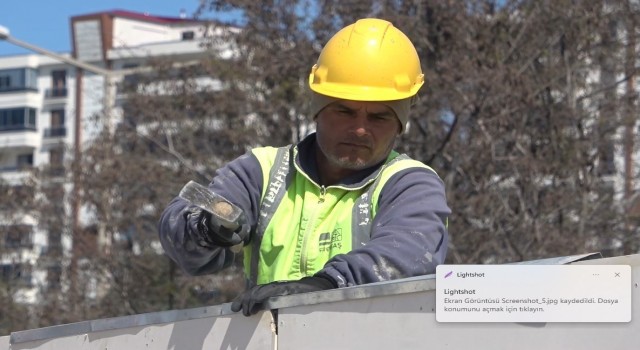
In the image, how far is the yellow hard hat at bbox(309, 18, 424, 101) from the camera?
4043mm

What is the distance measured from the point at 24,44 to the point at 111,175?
2.52m

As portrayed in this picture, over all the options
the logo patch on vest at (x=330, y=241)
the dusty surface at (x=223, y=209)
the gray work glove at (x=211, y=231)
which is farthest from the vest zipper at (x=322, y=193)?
the dusty surface at (x=223, y=209)

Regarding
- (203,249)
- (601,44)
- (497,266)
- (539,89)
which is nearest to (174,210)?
(203,249)

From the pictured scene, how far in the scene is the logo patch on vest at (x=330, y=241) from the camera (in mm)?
3924

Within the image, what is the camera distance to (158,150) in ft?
60.8

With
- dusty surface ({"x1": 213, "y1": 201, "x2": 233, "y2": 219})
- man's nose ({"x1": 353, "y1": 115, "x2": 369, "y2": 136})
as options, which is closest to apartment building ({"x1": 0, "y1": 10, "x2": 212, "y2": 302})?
man's nose ({"x1": 353, "y1": 115, "x2": 369, "y2": 136})

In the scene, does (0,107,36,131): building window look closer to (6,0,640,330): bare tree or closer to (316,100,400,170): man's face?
(6,0,640,330): bare tree

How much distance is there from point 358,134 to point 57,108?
3247 inches

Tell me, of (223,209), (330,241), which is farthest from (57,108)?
(223,209)

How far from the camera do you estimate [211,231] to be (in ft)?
12.4

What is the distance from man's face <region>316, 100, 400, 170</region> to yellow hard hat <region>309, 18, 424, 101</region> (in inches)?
1.7

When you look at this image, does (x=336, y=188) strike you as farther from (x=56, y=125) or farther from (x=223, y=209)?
(x=56, y=125)

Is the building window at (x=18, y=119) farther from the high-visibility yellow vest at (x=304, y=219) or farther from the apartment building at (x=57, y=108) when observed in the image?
the high-visibility yellow vest at (x=304, y=219)

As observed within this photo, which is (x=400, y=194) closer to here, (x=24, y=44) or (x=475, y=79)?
(x=475, y=79)
